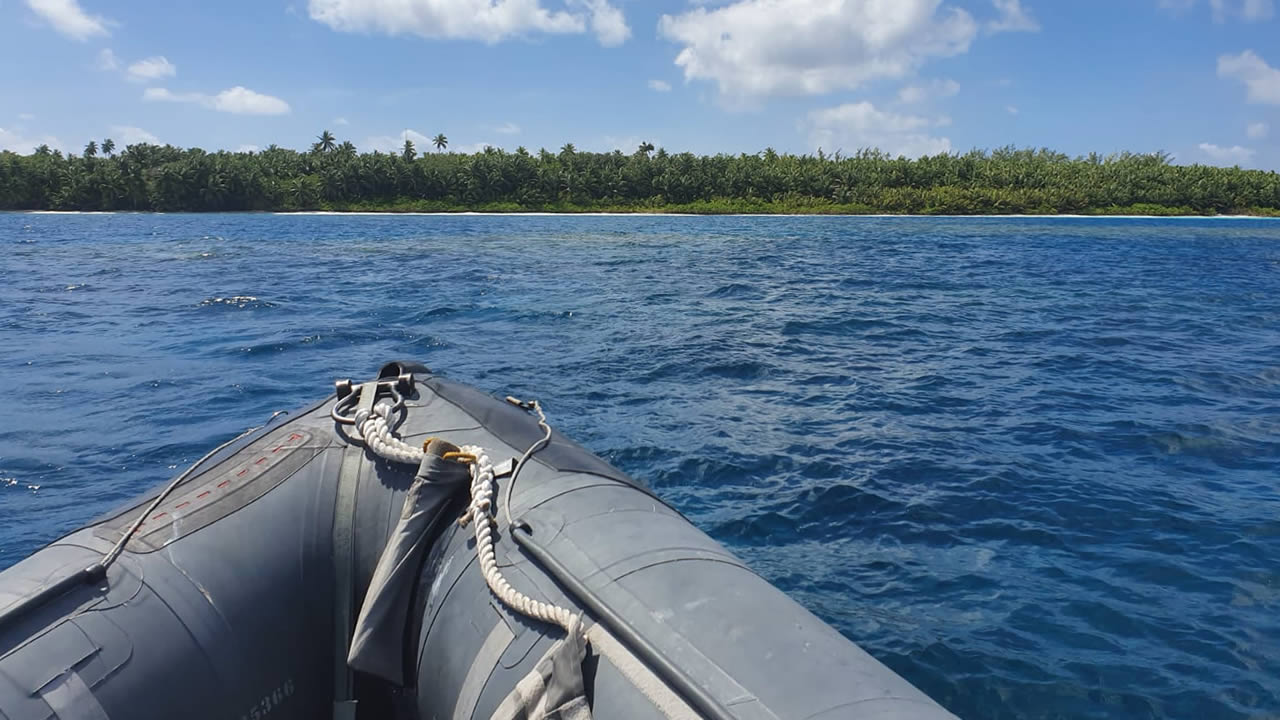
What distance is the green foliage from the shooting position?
55812 mm

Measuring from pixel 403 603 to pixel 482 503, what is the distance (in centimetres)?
43

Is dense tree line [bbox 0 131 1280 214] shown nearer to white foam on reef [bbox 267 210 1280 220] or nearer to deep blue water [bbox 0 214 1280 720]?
white foam on reef [bbox 267 210 1280 220]

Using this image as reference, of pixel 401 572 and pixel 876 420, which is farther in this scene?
pixel 876 420

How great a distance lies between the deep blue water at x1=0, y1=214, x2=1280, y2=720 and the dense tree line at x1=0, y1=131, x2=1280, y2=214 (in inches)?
1595

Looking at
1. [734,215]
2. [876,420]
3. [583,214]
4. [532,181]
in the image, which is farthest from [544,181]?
[876,420]

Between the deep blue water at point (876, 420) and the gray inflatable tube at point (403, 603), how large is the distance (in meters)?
2.35

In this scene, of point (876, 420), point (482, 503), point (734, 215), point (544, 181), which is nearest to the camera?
point (482, 503)

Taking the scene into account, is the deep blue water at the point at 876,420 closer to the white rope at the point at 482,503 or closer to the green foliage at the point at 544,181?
the white rope at the point at 482,503

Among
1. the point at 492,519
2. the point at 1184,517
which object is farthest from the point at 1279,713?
the point at 492,519

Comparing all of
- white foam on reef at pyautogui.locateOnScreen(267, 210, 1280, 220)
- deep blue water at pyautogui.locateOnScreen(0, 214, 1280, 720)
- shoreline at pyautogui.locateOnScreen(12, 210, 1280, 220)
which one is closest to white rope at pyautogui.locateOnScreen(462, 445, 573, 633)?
deep blue water at pyautogui.locateOnScreen(0, 214, 1280, 720)

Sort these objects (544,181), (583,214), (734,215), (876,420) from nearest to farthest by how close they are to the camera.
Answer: (876,420) < (734,215) < (583,214) < (544,181)

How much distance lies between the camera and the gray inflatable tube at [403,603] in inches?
70.4

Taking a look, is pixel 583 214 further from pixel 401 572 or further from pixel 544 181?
pixel 401 572

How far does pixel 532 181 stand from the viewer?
6109 cm
